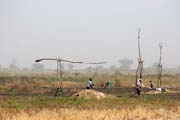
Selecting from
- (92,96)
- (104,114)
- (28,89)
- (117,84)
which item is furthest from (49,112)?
(117,84)

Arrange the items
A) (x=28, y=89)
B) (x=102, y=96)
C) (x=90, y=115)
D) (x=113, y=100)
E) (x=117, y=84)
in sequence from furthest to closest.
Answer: (x=117, y=84) → (x=28, y=89) → (x=102, y=96) → (x=113, y=100) → (x=90, y=115)

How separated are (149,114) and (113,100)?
836cm

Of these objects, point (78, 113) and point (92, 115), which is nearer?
point (92, 115)

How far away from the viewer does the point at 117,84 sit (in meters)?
57.5

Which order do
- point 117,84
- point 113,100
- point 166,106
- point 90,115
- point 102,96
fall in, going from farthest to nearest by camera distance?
point 117,84 → point 102,96 → point 113,100 → point 166,106 → point 90,115

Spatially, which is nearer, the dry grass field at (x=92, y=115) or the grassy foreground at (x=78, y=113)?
the dry grass field at (x=92, y=115)

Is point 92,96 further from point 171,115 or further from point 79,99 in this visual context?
point 171,115

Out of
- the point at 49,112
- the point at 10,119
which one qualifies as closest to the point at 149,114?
the point at 49,112

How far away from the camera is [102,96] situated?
3222 cm

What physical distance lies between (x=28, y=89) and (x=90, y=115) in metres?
23.9

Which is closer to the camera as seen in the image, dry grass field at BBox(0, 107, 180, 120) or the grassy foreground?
dry grass field at BBox(0, 107, 180, 120)

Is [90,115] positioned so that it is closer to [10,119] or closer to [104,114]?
[104,114]

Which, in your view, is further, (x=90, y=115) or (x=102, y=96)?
(x=102, y=96)

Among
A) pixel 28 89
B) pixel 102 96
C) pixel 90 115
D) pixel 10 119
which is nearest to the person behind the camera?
pixel 10 119
